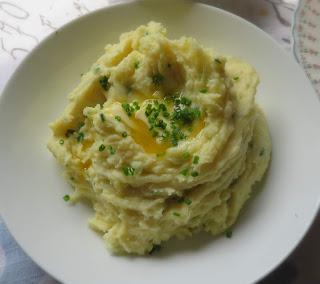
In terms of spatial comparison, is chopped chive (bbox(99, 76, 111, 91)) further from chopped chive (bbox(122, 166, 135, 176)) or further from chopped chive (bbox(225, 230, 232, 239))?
chopped chive (bbox(225, 230, 232, 239))

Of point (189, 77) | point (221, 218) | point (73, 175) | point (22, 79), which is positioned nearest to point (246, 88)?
point (189, 77)

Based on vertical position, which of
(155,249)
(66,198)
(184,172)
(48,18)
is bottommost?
(155,249)

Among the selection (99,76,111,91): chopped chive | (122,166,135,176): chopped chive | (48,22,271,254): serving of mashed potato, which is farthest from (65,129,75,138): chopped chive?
(122,166,135,176): chopped chive

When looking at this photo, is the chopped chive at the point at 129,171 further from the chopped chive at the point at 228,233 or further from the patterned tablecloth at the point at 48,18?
the patterned tablecloth at the point at 48,18

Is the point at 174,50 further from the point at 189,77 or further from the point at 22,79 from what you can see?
the point at 22,79

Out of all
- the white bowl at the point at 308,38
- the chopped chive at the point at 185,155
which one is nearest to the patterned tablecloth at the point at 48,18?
the white bowl at the point at 308,38

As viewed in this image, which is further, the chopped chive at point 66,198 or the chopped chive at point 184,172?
the chopped chive at point 66,198

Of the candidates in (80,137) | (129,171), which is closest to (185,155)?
(129,171)

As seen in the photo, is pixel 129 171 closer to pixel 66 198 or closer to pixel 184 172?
pixel 184 172
